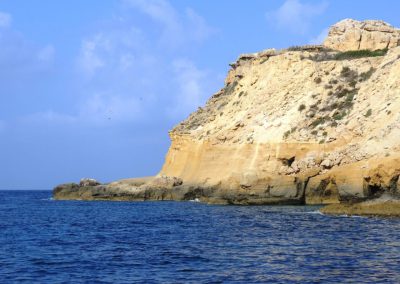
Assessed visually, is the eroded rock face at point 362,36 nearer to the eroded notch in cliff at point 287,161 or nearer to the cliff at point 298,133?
the cliff at point 298,133

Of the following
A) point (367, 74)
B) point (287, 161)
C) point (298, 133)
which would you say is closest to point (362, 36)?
point (367, 74)

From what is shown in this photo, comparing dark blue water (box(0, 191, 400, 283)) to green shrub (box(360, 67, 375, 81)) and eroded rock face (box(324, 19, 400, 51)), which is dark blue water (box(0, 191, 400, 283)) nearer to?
green shrub (box(360, 67, 375, 81))

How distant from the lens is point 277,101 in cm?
6112

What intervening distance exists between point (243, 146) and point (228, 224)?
2379 centimetres

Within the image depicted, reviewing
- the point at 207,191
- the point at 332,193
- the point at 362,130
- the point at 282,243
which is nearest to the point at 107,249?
the point at 282,243

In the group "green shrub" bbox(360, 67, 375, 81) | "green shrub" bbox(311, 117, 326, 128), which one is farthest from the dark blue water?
"green shrub" bbox(360, 67, 375, 81)

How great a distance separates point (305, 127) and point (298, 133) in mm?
1043

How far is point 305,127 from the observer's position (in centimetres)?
5525

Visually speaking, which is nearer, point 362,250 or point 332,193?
point 362,250

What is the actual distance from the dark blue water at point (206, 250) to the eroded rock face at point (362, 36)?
1499 inches

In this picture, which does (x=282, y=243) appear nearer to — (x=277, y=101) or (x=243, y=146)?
(x=243, y=146)

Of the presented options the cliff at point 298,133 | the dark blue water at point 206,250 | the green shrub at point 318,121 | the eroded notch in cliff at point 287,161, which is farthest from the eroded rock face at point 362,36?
the dark blue water at point 206,250

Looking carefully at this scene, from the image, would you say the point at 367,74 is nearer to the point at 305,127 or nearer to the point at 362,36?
the point at 305,127

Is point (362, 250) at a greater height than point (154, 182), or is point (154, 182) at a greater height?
point (154, 182)
